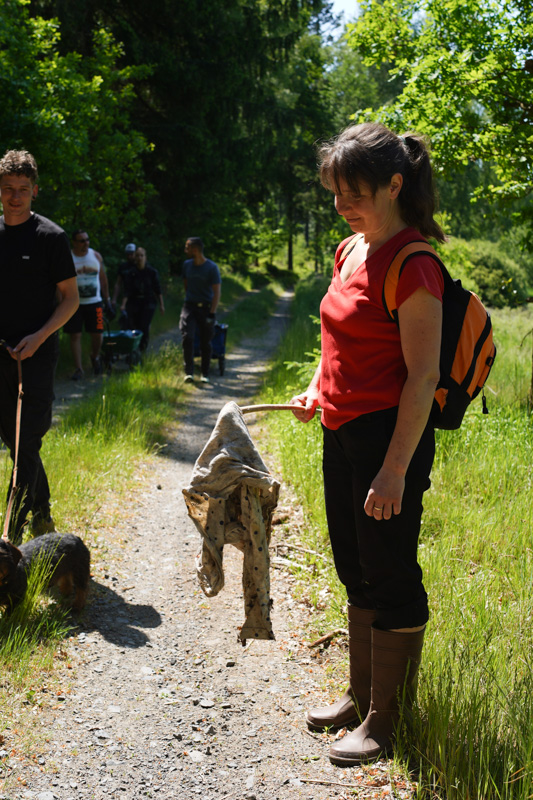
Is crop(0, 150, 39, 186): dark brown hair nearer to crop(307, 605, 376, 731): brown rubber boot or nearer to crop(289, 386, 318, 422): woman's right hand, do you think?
crop(289, 386, 318, 422): woman's right hand

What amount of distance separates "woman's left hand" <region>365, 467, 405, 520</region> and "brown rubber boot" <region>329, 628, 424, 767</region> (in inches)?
20.8

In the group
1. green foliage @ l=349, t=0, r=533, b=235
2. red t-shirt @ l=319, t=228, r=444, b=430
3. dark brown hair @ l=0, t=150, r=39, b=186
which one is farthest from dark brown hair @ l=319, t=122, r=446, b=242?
green foliage @ l=349, t=0, r=533, b=235

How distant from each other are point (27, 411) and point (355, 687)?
Result: 8.67 feet

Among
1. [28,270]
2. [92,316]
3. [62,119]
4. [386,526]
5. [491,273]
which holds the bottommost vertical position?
[386,526]

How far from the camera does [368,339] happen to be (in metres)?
2.59

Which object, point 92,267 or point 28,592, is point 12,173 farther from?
point 92,267

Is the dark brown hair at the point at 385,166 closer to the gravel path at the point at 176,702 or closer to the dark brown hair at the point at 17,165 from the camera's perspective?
the gravel path at the point at 176,702

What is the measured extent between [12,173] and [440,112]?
5.02 meters

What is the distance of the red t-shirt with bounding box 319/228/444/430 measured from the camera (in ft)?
8.27

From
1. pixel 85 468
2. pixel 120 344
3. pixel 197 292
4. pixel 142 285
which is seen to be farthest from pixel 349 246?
pixel 142 285

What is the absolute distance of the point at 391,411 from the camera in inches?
103

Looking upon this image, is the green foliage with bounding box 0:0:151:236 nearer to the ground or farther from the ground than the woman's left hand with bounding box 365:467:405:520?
farther from the ground

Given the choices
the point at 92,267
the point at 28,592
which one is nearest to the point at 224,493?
the point at 28,592

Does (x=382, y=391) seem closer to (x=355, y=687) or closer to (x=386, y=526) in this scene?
(x=386, y=526)
